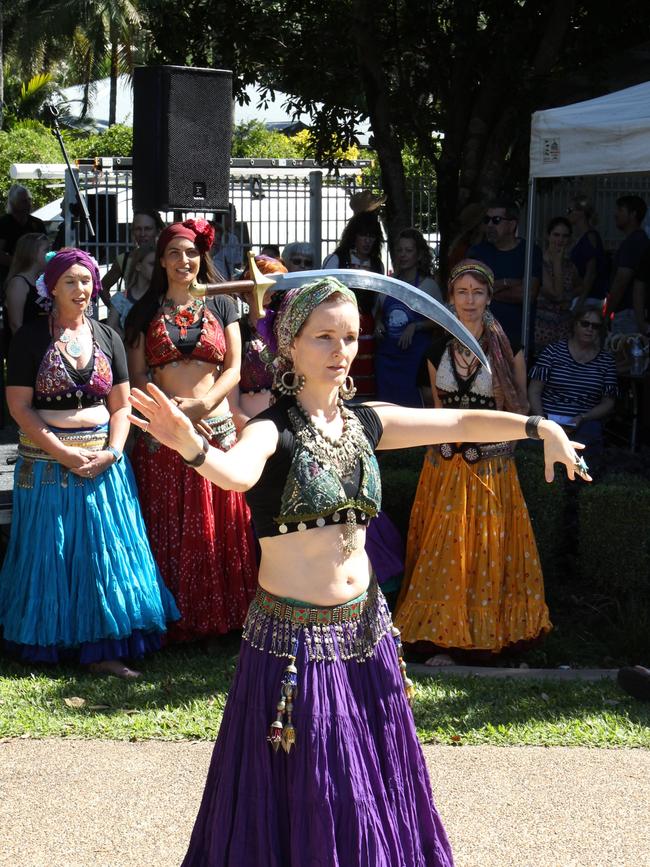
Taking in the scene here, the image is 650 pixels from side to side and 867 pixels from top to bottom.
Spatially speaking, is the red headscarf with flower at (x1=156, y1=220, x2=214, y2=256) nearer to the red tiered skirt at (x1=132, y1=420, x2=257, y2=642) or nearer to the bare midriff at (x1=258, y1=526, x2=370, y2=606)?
the red tiered skirt at (x1=132, y1=420, x2=257, y2=642)

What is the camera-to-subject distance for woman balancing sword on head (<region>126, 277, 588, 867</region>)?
3182 millimetres

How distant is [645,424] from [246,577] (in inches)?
129

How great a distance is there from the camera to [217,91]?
25.2ft

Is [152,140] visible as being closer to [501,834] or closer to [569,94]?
[569,94]

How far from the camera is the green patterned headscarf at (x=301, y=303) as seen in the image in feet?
10.5

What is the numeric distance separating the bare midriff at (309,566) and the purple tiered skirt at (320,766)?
0.29 feet

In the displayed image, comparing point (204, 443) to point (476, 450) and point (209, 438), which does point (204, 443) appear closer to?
point (209, 438)

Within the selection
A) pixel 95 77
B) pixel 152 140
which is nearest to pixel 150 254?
pixel 152 140

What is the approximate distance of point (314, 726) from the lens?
3189 millimetres

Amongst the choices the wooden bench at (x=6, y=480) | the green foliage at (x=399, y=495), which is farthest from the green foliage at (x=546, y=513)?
the wooden bench at (x=6, y=480)

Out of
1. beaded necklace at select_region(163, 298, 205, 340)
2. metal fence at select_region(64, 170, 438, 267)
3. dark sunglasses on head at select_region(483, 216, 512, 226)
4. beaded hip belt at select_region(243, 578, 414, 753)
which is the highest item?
metal fence at select_region(64, 170, 438, 267)

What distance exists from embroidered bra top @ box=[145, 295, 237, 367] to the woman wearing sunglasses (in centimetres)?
208

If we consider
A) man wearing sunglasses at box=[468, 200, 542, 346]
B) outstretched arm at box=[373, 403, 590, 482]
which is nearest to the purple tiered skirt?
outstretched arm at box=[373, 403, 590, 482]

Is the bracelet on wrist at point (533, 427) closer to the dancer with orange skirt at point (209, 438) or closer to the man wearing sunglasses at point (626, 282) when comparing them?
the dancer with orange skirt at point (209, 438)
